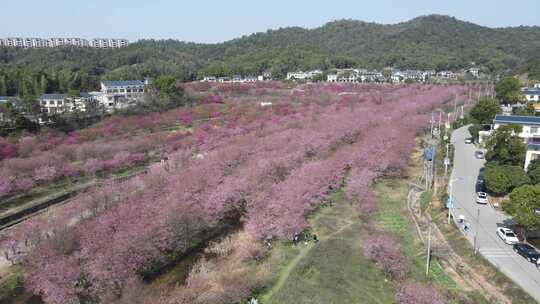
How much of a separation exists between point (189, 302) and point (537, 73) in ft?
264

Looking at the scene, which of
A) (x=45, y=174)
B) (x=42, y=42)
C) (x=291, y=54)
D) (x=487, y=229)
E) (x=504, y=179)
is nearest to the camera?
(x=487, y=229)

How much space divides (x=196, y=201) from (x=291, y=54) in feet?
324

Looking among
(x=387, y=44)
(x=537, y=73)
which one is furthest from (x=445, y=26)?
(x=537, y=73)

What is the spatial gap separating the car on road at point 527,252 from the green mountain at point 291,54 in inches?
2415

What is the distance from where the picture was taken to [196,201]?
2102 cm

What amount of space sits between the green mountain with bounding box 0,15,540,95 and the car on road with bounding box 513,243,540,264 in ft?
201

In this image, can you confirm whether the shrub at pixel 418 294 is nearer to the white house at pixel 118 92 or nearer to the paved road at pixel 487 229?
the paved road at pixel 487 229

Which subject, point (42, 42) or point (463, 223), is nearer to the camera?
point (463, 223)

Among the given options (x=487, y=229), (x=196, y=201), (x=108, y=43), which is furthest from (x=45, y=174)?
(x=108, y=43)

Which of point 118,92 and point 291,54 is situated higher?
point 291,54

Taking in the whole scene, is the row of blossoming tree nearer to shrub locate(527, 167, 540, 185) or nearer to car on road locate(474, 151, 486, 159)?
car on road locate(474, 151, 486, 159)

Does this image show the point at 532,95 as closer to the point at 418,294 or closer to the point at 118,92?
the point at 418,294

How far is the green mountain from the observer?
8239 cm

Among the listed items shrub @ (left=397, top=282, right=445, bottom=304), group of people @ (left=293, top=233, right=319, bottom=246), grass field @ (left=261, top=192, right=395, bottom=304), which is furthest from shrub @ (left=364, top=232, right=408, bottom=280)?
group of people @ (left=293, top=233, right=319, bottom=246)
